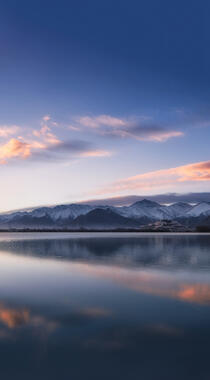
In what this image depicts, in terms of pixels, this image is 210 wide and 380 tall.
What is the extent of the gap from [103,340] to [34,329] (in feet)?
8.86

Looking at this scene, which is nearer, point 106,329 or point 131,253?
point 106,329

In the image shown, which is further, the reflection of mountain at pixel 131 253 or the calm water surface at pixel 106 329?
the reflection of mountain at pixel 131 253

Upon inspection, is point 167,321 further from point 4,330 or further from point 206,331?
point 4,330

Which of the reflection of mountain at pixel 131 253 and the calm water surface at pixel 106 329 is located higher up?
the calm water surface at pixel 106 329

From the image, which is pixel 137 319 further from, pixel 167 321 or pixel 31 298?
pixel 31 298

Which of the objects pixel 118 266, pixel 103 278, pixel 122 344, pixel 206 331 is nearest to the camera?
pixel 122 344

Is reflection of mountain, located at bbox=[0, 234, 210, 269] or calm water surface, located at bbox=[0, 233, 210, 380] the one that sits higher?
calm water surface, located at bbox=[0, 233, 210, 380]

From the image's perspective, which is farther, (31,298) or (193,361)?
(31,298)

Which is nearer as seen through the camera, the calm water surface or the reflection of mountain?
the calm water surface

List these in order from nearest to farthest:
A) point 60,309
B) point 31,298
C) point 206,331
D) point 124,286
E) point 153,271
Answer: point 206,331 < point 60,309 < point 31,298 < point 124,286 < point 153,271

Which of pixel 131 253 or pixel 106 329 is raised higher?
pixel 106 329

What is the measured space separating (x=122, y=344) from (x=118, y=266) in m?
18.5

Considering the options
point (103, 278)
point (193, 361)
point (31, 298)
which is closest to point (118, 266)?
point (103, 278)

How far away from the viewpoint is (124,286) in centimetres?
1905
